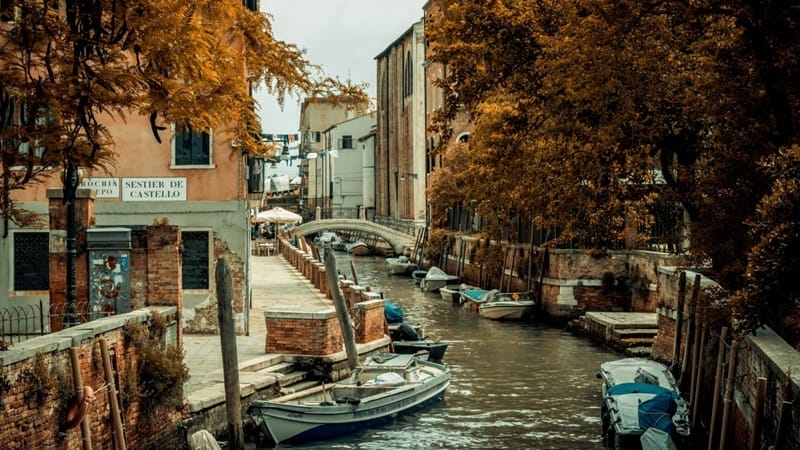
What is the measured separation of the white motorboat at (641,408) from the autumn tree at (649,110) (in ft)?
7.39

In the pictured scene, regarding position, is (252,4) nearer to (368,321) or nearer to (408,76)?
(368,321)

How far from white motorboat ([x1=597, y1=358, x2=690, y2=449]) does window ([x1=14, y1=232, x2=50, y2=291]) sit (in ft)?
34.9

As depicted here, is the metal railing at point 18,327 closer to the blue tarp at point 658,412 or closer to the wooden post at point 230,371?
the wooden post at point 230,371

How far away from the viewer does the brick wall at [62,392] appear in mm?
10266

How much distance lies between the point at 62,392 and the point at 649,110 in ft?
31.3

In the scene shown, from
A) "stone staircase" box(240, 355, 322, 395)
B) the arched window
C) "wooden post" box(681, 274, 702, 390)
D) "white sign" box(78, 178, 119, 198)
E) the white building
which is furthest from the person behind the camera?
the white building

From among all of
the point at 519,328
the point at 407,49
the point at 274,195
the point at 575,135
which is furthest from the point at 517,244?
the point at 274,195

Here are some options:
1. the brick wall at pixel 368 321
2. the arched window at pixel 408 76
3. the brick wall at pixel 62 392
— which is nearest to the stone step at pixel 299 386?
the brick wall at pixel 368 321

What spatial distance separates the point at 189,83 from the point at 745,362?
713cm

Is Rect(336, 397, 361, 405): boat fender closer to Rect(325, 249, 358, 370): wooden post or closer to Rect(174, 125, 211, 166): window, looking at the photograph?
Rect(325, 249, 358, 370): wooden post

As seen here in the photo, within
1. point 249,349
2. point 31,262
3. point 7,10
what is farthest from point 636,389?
point 31,262

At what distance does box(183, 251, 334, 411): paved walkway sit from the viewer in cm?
1587

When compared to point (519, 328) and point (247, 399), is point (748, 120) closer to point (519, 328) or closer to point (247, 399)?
point (247, 399)

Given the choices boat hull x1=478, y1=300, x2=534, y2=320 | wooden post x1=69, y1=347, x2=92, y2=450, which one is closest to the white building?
boat hull x1=478, y1=300, x2=534, y2=320
